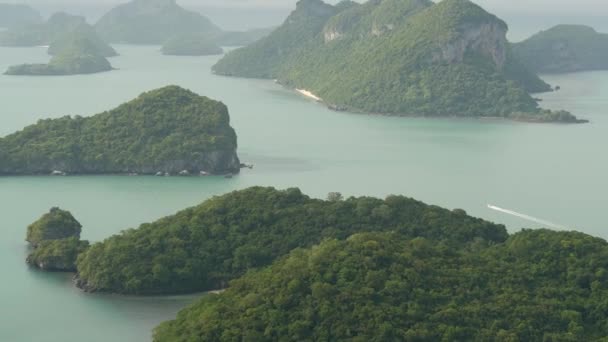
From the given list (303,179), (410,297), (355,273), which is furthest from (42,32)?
(410,297)

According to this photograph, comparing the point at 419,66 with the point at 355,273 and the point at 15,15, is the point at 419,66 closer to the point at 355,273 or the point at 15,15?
the point at 355,273

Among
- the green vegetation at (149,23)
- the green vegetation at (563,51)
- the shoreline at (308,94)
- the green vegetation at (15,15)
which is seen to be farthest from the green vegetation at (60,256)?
the green vegetation at (15,15)

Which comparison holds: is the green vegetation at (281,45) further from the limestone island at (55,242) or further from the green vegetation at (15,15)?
the green vegetation at (15,15)

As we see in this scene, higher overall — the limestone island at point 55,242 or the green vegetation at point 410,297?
the green vegetation at point 410,297

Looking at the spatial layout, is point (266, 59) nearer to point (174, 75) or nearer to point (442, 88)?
point (174, 75)

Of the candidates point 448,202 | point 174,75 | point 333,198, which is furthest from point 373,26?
point 333,198

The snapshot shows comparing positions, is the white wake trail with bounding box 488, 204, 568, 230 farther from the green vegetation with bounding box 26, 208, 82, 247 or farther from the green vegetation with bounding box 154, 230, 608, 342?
the green vegetation with bounding box 26, 208, 82, 247

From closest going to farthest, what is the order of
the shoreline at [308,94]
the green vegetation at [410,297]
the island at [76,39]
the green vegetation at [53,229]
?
1. the green vegetation at [410,297]
2. the green vegetation at [53,229]
3. the shoreline at [308,94]
4. the island at [76,39]
